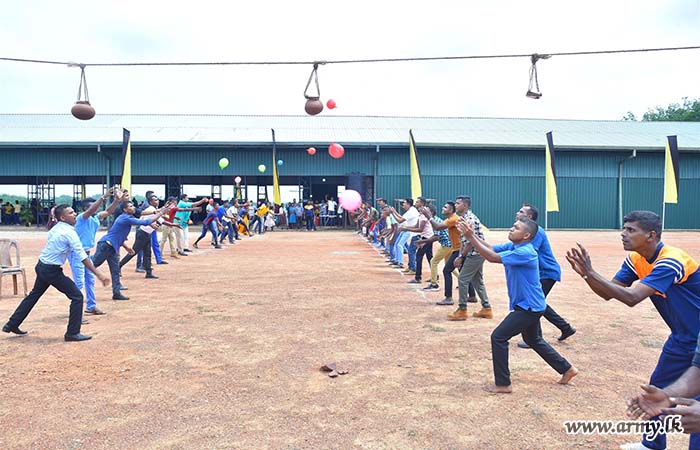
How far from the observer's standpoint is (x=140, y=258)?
13.4 metres

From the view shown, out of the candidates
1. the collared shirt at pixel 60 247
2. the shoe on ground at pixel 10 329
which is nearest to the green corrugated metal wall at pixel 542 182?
the collared shirt at pixel 60 247

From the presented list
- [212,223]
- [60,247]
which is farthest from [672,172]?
[60,247]

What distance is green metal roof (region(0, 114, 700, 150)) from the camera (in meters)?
29.9

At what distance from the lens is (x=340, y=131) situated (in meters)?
32.6

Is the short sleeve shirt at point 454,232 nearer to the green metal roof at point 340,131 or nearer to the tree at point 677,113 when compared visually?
the green metal roof at point 340,131

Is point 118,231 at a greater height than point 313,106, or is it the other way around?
point 313,106

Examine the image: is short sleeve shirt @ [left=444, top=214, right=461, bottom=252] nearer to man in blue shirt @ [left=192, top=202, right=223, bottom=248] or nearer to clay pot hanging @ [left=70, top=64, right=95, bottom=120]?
clay pot hanging @ [left=70, top=64, right=95, bottom=120]

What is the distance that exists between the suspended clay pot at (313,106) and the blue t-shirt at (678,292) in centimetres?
645

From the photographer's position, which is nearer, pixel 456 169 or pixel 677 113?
pixel 456 169

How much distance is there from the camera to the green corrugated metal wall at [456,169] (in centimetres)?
3022

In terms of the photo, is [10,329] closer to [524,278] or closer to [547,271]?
[524,278]

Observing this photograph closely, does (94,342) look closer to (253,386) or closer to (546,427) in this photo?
(253,386)

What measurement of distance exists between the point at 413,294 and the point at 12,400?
669cm

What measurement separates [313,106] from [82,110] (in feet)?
12.5
